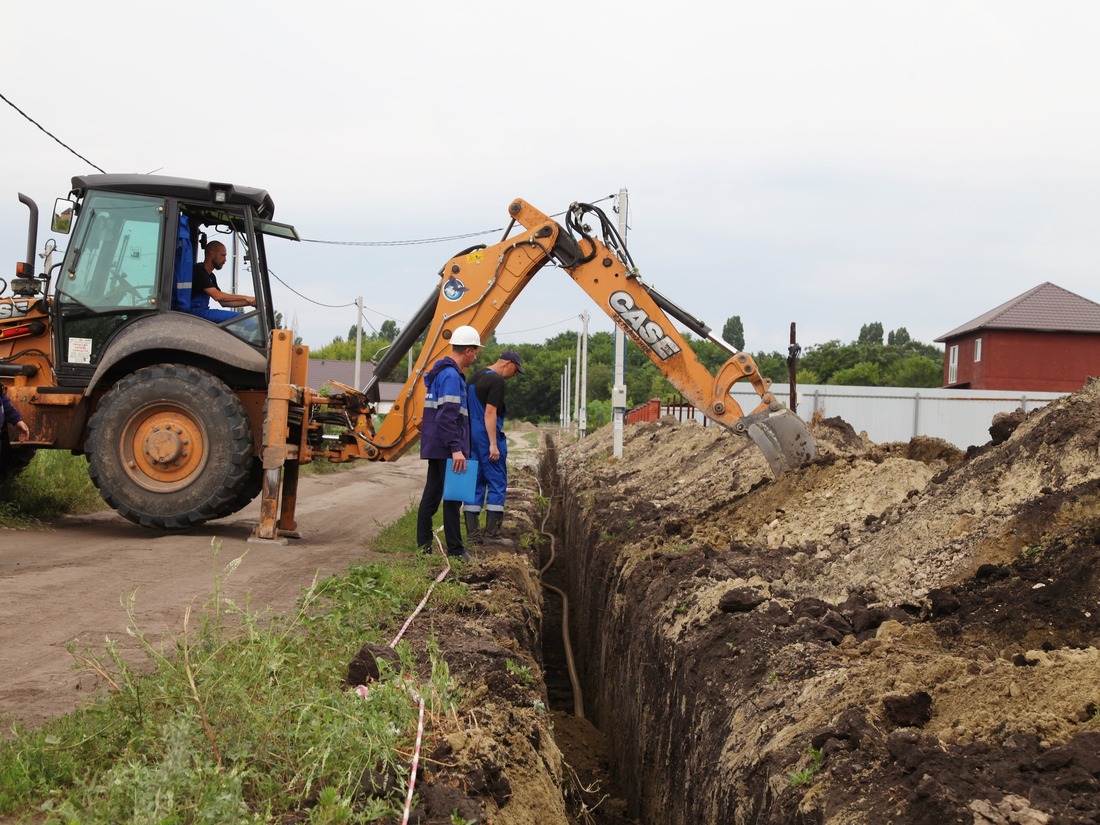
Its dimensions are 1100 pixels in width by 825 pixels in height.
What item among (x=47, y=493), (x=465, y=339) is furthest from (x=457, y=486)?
(x=47, y=493)

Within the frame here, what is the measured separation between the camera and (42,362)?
35.6 ft

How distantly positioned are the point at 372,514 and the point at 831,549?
8633 millimetres

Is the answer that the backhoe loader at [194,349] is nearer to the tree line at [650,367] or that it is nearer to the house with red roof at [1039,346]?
the tree line at [650,367]

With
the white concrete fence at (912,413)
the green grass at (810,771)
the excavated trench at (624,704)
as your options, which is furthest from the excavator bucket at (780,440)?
the white concrete fence at (912,413)

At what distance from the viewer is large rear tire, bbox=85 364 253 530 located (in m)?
10.3

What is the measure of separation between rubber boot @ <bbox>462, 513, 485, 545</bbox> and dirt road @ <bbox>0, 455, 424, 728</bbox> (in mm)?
1003

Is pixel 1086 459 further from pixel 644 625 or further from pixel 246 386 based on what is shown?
pixel 246 386

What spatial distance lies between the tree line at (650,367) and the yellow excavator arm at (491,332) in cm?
2498

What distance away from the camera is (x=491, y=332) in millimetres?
11477

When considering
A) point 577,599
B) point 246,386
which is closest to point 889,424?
point 577,599

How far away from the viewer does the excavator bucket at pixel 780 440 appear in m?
10.1

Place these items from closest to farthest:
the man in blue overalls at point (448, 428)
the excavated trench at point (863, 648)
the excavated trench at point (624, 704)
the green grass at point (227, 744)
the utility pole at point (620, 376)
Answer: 1. the green grass at point (227, 744)
2. the excavated trench at point (863, 648)
3. the excavated trench at point (624, 704)
4. the man in blue overalls at point (448, 428)
5. the utility pole at point (620, 376)

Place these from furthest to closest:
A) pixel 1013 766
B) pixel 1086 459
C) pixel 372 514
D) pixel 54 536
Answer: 1. pixel 372 514
2. pixel 54 536
3. pixel 1086 459
4. pixel 1013 766

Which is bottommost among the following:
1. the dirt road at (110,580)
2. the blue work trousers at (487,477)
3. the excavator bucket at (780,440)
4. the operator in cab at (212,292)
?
the dirt road at (110,580)
